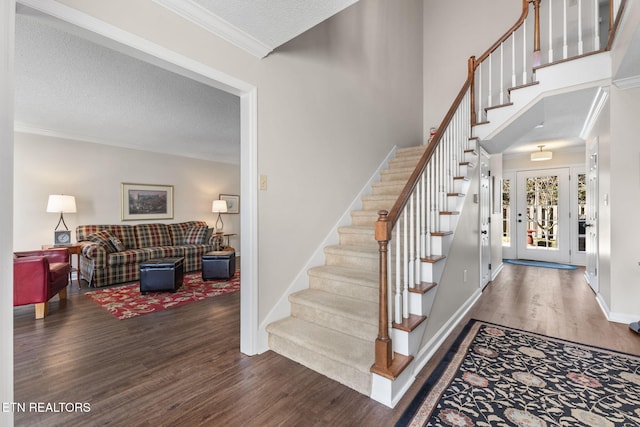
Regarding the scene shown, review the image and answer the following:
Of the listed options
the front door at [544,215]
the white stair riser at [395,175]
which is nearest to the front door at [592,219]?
the front door at [544,215]

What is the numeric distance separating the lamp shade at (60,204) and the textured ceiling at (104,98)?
1.15 m

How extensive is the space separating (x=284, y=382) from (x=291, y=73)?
2.55 metres

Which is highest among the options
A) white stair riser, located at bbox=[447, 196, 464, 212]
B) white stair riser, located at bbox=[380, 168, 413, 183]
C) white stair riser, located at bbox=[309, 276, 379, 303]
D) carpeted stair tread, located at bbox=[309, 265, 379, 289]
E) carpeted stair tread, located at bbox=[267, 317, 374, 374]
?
white stair riser, located at bbox=[380, 168, 413, 183]

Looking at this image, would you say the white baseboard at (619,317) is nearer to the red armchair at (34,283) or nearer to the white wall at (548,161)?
the white wall at (548,161)

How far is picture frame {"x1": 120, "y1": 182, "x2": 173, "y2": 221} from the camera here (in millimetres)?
5764

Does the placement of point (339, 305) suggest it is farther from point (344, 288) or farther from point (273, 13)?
point (273, 13)

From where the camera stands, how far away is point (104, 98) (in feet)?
11.5

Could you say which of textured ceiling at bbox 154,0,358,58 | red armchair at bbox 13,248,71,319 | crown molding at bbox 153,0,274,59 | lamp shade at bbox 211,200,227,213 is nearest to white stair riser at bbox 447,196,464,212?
textured ceiling at bbox 154,0,358,58

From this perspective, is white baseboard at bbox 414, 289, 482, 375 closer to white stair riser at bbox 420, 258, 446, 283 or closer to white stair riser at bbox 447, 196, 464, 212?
white stair riser at bbox 420, 258, 446, 283

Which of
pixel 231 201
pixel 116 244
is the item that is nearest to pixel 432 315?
pixel 116 244

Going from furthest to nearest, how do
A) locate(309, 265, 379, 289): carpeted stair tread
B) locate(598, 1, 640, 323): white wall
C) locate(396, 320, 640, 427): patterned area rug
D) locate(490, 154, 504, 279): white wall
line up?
locate(490, 154, 504, 279): white wall → locate(598, 1, 640, 323): white wall → locate(309, 265, 379, 289): carpeted stair tread → locate(396, 320, 640, 427): patterned area rug

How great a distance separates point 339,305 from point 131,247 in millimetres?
4845

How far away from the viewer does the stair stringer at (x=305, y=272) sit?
2314 mm

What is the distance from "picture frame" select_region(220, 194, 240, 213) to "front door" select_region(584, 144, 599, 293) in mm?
7247
